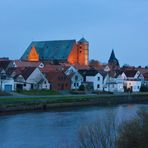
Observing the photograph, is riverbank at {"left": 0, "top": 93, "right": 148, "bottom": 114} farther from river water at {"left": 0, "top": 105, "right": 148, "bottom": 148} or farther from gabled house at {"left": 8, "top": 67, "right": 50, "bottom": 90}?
gabled house at {"left": 8, "top": 67, "right": 50, "bottom": 90}

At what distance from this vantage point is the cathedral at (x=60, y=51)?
78.6 meters

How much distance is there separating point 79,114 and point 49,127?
22.3 ft

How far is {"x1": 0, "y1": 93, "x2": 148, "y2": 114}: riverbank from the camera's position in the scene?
3341cm

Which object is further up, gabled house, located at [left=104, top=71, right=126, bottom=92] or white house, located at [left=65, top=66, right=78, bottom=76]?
white house, located at [left=65, top=66, right=78, bottom=76]

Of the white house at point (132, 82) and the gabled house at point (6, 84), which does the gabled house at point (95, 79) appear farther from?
the gabled house at point (6, 84)

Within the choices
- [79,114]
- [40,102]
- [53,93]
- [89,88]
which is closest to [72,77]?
[89,88]

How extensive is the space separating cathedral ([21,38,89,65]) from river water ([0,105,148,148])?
45.7m

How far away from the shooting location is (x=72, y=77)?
169 ft

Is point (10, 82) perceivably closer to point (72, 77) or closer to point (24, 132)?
point (72, 77)

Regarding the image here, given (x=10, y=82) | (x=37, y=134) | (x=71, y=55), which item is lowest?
(x=37, y=134)

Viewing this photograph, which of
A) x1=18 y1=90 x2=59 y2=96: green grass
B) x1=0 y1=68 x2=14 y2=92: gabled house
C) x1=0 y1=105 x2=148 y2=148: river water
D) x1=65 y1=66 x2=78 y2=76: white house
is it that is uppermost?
x1=65 y1=66 x2=78 y2=76: white house

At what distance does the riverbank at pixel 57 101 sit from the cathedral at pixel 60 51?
3199 centimetres

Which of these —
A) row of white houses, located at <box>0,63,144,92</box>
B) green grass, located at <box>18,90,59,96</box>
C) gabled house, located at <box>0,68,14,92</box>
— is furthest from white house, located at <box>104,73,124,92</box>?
gabled house, located at <box>0,68,14,92</box>

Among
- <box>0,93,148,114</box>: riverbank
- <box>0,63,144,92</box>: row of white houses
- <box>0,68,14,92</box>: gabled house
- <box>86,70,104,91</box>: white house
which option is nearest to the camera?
<box>0,93,148,114</box>: riverbank
